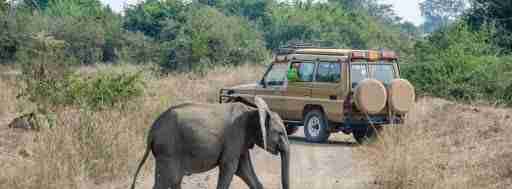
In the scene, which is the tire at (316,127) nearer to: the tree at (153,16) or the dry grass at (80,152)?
the dry grass at (80,152)

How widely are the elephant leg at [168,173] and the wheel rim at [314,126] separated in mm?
8478

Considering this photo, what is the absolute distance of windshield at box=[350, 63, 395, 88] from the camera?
17625 mm

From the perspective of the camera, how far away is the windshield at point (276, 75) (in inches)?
749

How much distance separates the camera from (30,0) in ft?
208

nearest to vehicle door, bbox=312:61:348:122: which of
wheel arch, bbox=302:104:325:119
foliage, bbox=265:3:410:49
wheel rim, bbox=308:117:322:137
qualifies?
wheel arch, bbox=302:104:325:119

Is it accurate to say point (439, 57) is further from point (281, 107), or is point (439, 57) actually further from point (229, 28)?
point (229, 28)

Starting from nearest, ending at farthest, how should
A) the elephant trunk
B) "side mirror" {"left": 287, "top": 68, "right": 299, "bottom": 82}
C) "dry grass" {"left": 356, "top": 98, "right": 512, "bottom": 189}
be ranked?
the elephant trunk, "dry grass" {"left": 356, "top": 98, "right": 512, "bottom": 189}, "side mirror" {"left": 287, "top": 68, "right": 299, "bottom": 82}

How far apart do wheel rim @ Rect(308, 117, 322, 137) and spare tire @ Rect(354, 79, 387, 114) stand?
1.51 metres

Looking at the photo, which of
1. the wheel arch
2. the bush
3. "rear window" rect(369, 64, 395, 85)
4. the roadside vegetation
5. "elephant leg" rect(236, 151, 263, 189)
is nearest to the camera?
"elephant leg" rect(236, 151, 263, 189)

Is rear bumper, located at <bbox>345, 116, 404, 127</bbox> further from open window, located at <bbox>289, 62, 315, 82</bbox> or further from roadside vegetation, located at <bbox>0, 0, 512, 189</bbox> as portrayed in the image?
open window, located at <bbox>289, 62, 315, 82</bbox>

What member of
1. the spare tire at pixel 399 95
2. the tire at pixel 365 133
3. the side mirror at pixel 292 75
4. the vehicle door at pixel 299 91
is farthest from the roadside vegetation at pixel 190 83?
Answer: the side mirror at pixel 292 75

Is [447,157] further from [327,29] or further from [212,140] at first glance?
[327,29]

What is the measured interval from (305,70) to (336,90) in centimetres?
112

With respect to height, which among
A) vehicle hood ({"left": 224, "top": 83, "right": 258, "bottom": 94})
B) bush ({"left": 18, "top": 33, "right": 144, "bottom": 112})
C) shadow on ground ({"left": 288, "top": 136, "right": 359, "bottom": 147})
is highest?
bush ({"left": 18, "top": 33, "right": 144, "bottom": 112})
